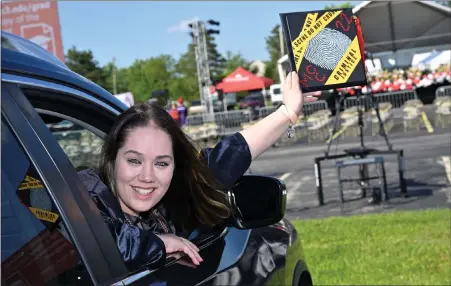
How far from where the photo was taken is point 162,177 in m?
2.30

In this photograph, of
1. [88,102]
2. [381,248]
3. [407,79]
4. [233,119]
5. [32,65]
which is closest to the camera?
[32,65]

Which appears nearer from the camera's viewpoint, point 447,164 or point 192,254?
point 192,254

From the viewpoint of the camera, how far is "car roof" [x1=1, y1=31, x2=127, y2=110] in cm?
191

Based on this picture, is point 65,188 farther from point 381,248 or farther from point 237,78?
point 237,78

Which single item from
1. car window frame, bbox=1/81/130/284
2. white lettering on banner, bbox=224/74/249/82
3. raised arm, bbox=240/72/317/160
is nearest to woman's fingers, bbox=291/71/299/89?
raised arm, bbox=240/72/317/160

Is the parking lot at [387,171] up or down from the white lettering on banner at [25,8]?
down

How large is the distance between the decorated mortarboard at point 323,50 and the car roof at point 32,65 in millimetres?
677

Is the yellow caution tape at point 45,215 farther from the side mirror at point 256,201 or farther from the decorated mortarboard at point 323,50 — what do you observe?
the decorated mortarboard at point 323,50

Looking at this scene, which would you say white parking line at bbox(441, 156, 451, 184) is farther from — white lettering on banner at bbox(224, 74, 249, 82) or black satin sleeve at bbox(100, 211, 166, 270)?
white lettering on banner at bbox(224, 74, 249, 82)

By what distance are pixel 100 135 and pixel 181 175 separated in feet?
1.76

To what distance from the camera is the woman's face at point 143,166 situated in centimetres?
225

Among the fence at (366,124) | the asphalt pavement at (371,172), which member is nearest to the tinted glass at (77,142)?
the asphalt pavement at (371,172)

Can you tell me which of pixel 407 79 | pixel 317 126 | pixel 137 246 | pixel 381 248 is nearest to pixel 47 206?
pixel 137 246

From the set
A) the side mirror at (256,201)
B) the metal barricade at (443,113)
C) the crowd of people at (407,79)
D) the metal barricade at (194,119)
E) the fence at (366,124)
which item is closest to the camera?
the side mirror at (256,201)
